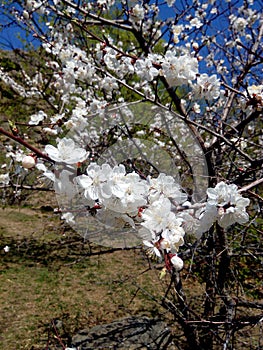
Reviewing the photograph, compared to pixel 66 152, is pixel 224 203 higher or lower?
lower

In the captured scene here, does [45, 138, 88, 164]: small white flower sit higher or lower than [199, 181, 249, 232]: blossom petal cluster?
higher

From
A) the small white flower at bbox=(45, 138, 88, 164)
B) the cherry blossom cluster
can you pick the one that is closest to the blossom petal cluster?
the cherry blossom cluster

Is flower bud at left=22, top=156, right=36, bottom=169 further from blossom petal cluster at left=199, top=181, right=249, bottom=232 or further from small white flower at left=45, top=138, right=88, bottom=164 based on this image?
blossom petal cluster at left=199, top=181, right=249, bottom=232

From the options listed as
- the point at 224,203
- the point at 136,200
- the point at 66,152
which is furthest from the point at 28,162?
the point at 224,203

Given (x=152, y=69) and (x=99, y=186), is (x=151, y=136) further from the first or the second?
(x=99, y=186)

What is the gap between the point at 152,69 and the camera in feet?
5.76

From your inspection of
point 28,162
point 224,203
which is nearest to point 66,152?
point 28,162

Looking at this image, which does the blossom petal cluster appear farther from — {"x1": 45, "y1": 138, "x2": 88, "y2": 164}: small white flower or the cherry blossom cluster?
{"x1": 45, "y1": 138, "x2": 88, "y2": 164}: small white flower

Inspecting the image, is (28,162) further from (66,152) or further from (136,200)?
(136,200)

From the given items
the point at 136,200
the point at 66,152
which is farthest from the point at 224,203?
the point at 66,152

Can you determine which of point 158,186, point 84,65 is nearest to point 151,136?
point 84,65

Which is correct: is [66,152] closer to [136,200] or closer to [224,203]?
[136,200]

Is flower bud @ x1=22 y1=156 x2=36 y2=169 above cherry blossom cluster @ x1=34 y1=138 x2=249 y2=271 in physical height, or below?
above

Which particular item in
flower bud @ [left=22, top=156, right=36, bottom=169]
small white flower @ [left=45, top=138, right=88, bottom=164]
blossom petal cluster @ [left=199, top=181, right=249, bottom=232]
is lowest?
blossom petal cluster @ [left=199, top=181, right=249, bottom=232]
